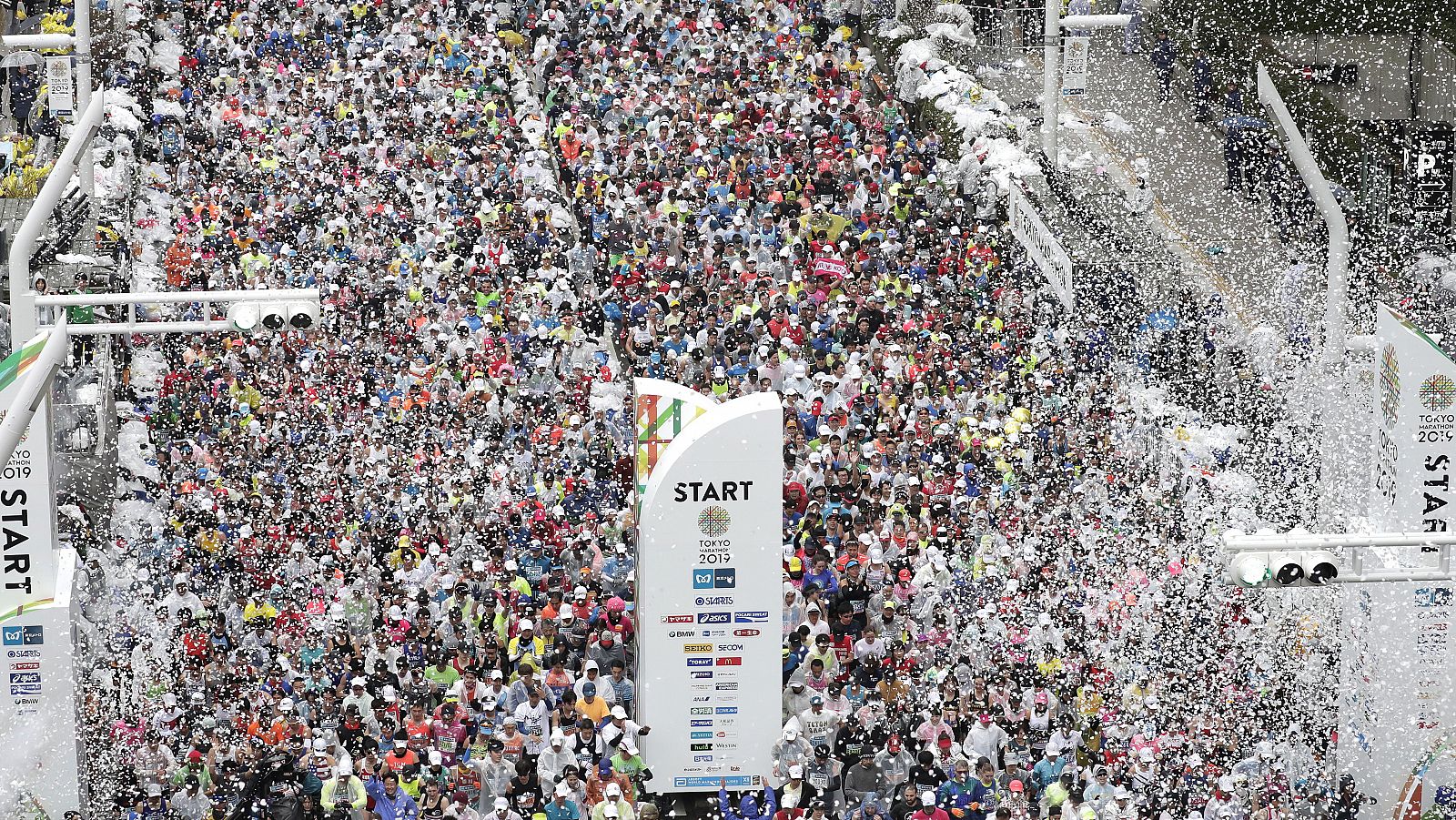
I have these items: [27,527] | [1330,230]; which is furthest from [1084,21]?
[27,527]

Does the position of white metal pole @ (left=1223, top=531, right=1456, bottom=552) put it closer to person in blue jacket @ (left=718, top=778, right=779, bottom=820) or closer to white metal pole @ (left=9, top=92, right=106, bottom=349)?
person in blue jacket @ (left=718, top=778, right=779, bottom=820)

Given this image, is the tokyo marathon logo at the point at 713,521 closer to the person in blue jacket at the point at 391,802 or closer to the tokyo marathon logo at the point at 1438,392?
the person in blue jacket at the point at 391,802

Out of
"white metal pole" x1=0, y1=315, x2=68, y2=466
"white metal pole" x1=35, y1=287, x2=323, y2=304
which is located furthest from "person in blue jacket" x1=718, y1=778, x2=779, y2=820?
"white metal pole" x1=0, y1=315, x2=68, y2=466

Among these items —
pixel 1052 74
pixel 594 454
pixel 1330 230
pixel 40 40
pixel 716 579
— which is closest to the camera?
pixel 716 579

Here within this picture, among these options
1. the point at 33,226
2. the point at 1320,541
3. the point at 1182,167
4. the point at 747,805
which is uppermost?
the point at 1182,167

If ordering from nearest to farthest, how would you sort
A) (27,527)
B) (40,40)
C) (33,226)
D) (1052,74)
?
(27,527) < (33,226) < (40,40) < (1052,74)

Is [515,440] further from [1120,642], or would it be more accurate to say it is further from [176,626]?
[1120,642]

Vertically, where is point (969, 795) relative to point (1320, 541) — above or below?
below

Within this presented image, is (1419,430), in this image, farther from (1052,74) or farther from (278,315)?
(1052,74)
